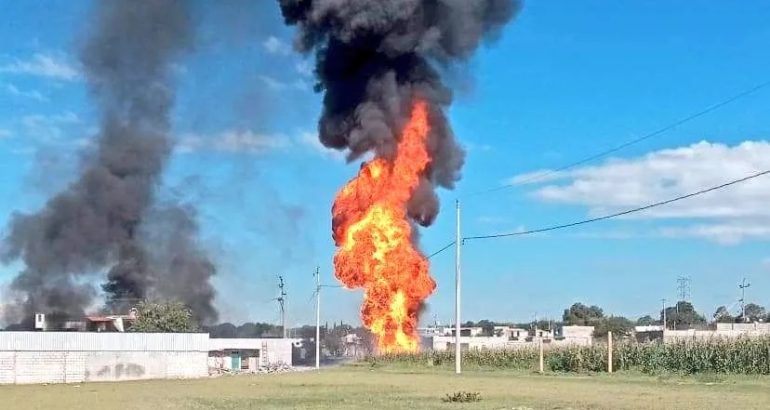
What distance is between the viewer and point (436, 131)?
60.9 meters

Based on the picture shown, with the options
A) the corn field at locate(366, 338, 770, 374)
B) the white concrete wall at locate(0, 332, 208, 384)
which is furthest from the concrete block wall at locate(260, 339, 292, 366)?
the corn field at locate(366, 338, 770, 374)

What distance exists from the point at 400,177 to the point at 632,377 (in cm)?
2299

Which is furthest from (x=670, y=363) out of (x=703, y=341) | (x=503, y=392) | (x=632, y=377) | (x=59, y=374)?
(x=59, y=374)

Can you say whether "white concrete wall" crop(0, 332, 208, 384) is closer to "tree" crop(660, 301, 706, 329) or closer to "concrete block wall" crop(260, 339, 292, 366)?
"concrete block wall" crop(260, 339, 292, 366)

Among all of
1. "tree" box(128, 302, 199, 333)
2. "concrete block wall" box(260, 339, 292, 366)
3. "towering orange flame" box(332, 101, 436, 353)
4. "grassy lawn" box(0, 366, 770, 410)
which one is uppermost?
"towering orange flame" box(332, 101, 436, 353)

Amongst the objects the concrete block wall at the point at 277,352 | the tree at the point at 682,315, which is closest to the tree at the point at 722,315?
the tree at the point at 682,315

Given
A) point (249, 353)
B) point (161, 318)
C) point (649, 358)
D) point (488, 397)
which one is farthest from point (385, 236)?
point (249, 353)

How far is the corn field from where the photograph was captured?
4506 centimetres

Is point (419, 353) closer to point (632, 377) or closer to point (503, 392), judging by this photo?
point (632, 377)

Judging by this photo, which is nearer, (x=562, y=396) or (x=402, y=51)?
(x=562, y=396)

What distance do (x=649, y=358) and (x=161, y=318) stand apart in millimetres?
55969

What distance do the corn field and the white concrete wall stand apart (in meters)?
21.3

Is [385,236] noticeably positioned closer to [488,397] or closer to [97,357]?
[97,357]

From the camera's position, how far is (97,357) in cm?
6906
